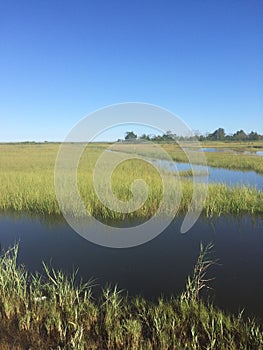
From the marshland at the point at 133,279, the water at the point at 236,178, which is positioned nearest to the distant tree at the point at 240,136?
the water at the point at 236,178

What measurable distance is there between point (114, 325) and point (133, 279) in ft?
4.58

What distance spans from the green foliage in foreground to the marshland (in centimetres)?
1

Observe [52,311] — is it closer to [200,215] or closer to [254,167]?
[200,215]

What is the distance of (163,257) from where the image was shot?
5.18m

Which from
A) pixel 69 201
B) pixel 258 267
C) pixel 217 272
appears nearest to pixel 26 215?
pixel 69 201

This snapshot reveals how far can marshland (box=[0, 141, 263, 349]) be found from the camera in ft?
9.39

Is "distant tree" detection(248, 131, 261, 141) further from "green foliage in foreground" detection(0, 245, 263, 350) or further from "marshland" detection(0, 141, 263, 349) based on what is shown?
"green foliage in foreground" detection(0, 245, 263, 350)

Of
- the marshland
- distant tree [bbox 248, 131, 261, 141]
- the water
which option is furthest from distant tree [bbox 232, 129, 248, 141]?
the marshland

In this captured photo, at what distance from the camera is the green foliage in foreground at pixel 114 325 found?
2.73 meters

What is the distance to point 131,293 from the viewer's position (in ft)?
12.9

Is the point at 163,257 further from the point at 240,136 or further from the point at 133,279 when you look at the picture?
the point at 240,136

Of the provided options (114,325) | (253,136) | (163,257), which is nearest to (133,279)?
(163,257)

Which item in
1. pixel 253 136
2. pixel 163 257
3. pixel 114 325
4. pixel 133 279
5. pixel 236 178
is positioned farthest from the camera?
pixel 253 136

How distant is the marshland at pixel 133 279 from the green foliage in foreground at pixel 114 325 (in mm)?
11
